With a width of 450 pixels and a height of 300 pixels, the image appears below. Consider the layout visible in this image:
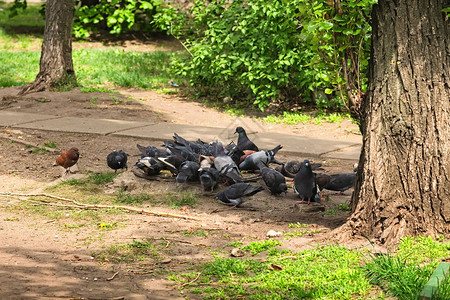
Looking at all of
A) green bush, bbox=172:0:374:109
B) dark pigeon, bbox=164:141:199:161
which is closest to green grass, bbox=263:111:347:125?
green bush, bbox=172:0:374:109

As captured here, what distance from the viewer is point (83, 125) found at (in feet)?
32.6

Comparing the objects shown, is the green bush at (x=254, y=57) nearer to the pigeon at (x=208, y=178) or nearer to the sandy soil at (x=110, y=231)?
the sandy soil at (x=110, y=231)

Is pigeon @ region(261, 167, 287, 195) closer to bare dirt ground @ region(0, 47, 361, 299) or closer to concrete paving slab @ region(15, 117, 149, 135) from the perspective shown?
bare dirt ground @ region(0, 47, 361, 299)

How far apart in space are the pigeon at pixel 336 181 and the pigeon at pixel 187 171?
1326 millimetres

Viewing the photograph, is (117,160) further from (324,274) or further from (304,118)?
(304,118)

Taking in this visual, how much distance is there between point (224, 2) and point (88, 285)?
9291 mm

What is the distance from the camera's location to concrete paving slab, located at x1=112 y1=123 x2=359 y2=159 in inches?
338

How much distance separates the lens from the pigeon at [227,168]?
6473mm

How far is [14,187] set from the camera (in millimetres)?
6789

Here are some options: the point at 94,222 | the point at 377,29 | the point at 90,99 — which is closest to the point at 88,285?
the point at 94,222

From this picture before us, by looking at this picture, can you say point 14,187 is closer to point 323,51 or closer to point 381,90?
point 323,51

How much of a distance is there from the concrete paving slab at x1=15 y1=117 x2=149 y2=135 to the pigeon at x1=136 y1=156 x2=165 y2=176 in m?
2.79

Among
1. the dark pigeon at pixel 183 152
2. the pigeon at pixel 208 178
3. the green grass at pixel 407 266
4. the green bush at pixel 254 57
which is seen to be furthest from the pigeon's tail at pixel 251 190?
the green bush at pixel 254 57

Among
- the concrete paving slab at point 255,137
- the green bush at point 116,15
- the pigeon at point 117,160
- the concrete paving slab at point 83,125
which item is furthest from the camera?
the green bush at point 116,15
